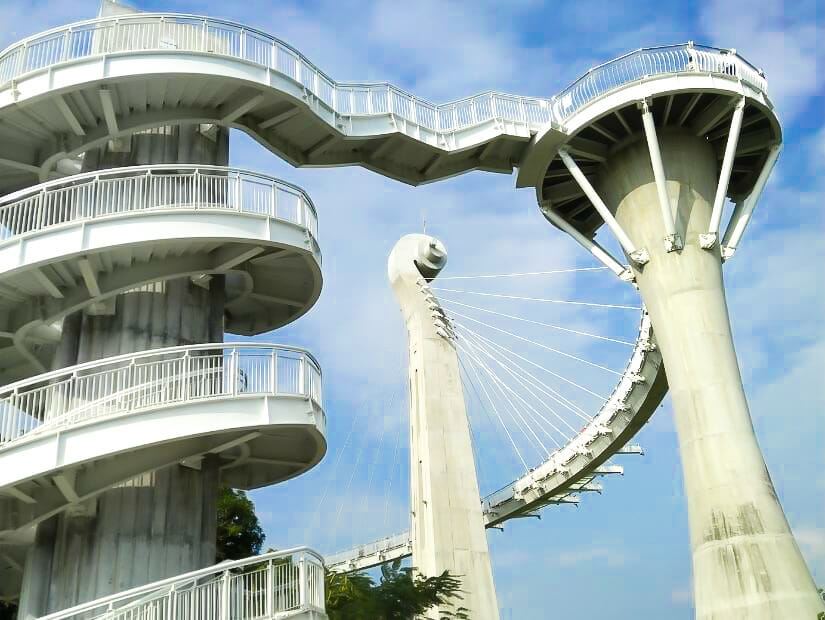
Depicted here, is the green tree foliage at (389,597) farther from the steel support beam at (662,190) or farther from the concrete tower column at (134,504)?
the steel support beam at (662,190)

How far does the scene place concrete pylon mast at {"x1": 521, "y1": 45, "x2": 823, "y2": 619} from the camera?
21609mm

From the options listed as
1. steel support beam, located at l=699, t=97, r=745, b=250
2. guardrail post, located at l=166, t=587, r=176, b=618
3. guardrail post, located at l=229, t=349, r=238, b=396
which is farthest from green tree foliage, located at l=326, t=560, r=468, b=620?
steel support beam, located at l=699, t=97, r=745, b=250

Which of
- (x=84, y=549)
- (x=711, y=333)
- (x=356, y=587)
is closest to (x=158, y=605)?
(x=84, y=549)

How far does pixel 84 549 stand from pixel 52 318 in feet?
14.3

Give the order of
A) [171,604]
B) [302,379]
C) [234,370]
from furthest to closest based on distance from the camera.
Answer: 1. [302,379]
2. [234,370]
3. [171,604]

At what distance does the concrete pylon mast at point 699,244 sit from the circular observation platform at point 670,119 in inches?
1.6

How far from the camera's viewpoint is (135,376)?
17141 millimetres

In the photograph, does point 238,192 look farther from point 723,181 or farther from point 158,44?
point 723,181

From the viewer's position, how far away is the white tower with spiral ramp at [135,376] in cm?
1502

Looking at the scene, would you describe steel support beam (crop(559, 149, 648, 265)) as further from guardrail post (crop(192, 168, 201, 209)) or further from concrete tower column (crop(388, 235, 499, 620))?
guardrail post (crop(192, 168, 201, 209))

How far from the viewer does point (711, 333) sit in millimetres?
24109

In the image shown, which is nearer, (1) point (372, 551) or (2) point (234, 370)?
(2) point (234, 370)

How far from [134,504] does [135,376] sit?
241 cm

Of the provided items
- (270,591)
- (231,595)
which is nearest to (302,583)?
(270,591)
